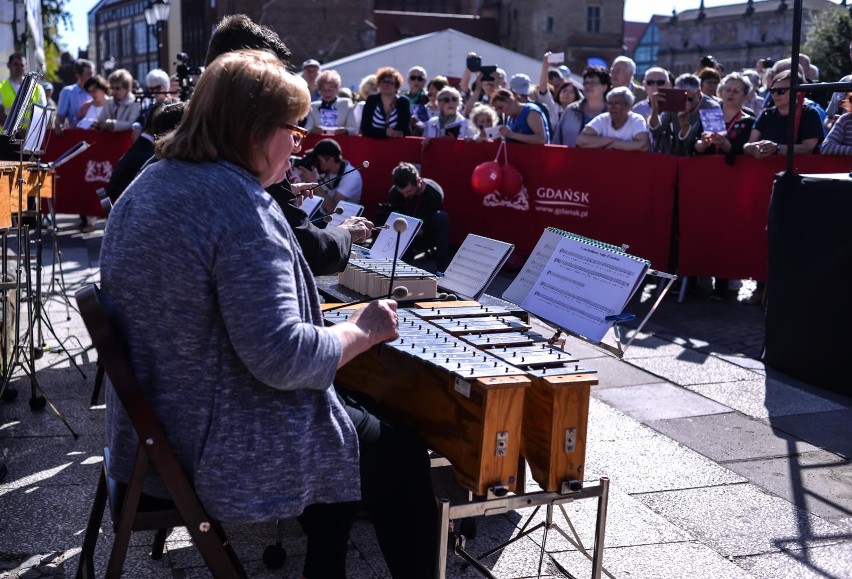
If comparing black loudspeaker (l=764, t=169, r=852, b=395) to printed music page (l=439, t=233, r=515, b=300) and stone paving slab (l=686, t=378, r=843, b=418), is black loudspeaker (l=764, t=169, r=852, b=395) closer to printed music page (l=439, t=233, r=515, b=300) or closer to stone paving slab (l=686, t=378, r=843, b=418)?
stone paving slab (l=686, t=378, r=843, b=418)

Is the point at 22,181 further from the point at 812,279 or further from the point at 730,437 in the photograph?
the point at 812,279

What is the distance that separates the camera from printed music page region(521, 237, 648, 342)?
141 inches

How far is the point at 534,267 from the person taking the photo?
399cm

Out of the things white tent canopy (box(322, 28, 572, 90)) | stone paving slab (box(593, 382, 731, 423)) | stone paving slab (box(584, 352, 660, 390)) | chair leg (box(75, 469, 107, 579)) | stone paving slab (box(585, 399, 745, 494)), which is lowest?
stone paving slab (box(585, 399, 745, 494))

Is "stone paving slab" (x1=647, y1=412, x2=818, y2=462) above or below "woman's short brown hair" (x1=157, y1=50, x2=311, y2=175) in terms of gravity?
below

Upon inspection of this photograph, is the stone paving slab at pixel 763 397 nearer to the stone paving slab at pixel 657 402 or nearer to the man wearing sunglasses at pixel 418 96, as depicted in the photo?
the stone paving slab at pixel 657 402

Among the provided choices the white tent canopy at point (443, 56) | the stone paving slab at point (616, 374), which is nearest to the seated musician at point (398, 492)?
the stone paving slab at point (616, 374)

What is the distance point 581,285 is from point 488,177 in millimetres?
6384

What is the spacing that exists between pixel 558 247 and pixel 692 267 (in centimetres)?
524

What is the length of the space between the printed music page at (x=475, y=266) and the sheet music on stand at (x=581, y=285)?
135 millimetres

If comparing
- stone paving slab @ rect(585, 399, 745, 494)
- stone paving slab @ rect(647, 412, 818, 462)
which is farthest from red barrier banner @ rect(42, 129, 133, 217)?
stone paving slab @ rect(647, 412, 818, 462)

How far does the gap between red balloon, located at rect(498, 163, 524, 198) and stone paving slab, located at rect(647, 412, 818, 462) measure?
470cm

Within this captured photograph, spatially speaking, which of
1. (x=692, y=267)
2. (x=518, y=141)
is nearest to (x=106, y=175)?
(x=518, y=141)

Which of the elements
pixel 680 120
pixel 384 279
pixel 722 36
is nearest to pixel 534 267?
pixel 384 279
